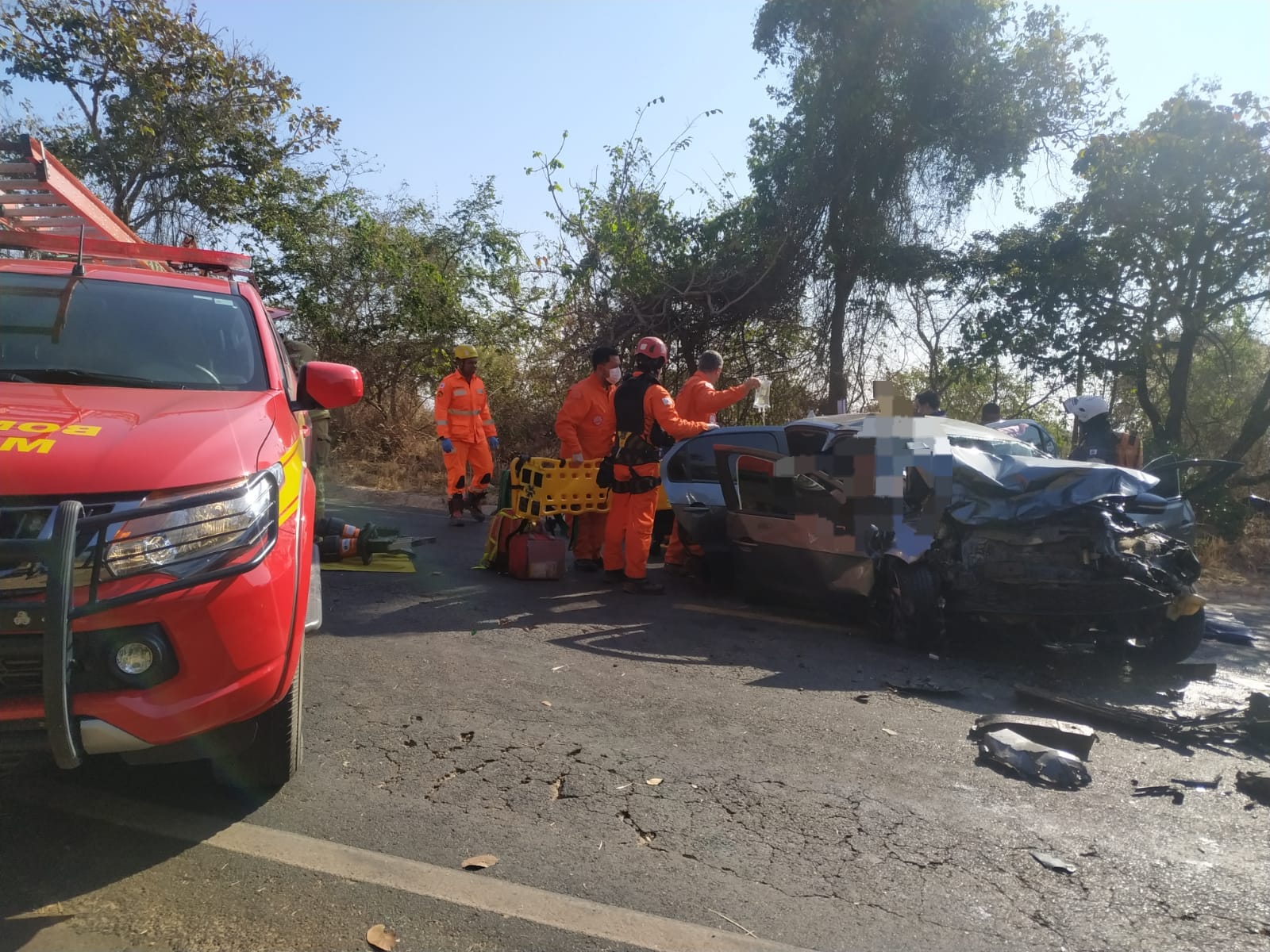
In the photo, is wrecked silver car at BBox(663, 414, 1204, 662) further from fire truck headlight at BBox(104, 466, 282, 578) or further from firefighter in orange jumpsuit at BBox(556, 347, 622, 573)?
fire truck headlight at BBox(104, 466, 282, 578)

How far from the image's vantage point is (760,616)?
6770 mm

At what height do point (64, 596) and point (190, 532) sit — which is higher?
point (190, 532)

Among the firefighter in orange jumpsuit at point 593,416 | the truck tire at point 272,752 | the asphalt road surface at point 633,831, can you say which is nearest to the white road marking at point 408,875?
the asphalt road surface at point 633,831

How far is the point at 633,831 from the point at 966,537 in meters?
3.12

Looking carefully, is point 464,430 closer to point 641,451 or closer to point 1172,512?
point 641,451

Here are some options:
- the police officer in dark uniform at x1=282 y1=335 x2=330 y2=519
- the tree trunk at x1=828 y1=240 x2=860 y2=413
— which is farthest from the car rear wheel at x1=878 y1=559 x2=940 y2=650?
the tree trunk at x1=828 y1=240 x2=860 y2=413

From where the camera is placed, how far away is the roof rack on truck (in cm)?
458

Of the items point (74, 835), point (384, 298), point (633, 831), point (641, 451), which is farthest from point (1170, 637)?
point (384, 298)

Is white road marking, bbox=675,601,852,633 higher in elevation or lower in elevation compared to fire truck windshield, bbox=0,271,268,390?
lower

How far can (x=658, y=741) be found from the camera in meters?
4.04

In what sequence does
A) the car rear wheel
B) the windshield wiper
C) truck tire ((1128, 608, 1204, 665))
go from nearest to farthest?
the windshield wiper, truck tire ((1128, 608, 1204, 665)), the car rear wheel

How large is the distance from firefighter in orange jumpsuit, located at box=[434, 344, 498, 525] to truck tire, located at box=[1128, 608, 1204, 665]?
22.9 feet

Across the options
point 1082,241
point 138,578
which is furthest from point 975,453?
point 1082,241

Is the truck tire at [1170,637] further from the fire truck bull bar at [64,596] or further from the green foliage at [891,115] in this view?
the green foliage at [891,115]
